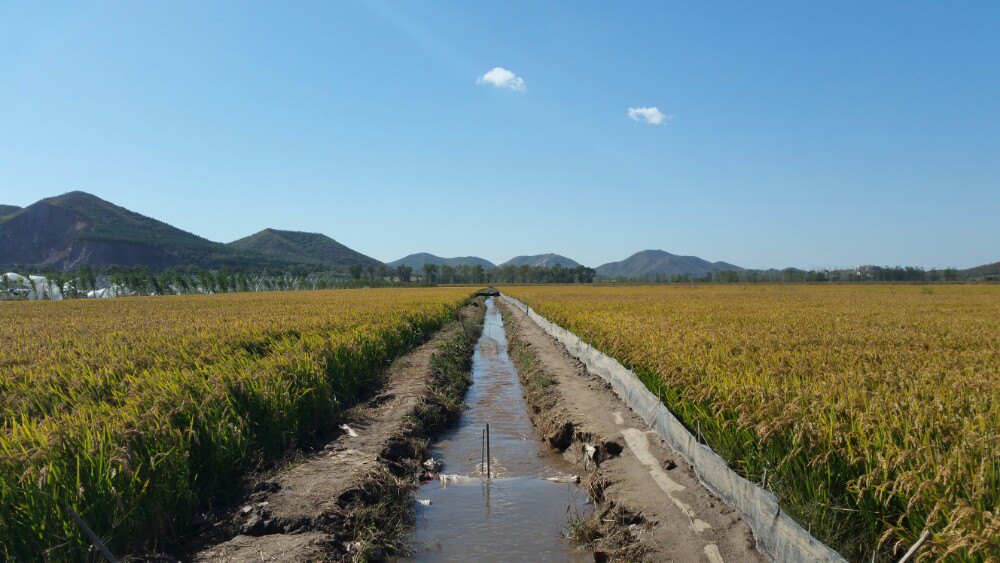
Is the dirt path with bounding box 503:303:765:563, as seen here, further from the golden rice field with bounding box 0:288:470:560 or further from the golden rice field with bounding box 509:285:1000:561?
the golden rice field with bounding box 0:288:470:560

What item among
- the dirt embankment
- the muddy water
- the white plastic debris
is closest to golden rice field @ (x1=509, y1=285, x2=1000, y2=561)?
the muddy water

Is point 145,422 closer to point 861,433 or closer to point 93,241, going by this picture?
point 861,433

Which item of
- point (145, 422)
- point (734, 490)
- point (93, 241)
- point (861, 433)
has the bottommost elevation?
point (734, 490)

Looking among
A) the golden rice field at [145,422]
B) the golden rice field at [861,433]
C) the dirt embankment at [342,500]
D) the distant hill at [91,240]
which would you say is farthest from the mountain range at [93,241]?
the dirt embankment at [342,500]

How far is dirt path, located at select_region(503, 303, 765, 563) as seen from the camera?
15.0 ft

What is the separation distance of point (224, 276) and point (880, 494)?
100248 millimetres

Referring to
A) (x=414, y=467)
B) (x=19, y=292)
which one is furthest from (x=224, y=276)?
(x=414, y=467)

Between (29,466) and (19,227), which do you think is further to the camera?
(19,227)

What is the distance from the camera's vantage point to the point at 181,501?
194 inches

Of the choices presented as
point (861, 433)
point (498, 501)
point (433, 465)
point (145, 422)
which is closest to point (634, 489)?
point (498, 501)

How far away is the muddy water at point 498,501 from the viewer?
5285 millimetres

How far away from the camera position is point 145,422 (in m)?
5.05

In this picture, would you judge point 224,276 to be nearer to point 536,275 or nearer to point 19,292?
point 19,292

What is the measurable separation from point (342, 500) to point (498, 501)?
1914 millimetres
